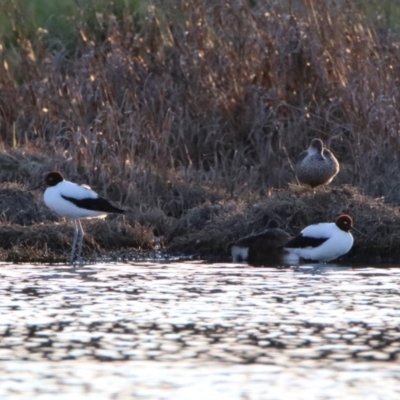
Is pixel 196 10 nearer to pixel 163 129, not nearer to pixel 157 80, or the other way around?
pixel 157 80

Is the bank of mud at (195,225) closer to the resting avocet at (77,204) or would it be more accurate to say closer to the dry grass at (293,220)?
the dry grass at (293,220)

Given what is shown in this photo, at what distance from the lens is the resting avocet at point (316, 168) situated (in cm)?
1237

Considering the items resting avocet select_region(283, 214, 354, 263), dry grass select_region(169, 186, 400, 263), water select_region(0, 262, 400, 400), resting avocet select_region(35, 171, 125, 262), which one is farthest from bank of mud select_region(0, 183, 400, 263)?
water select_region(0, 262, 400, 400)

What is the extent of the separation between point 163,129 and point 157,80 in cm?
133

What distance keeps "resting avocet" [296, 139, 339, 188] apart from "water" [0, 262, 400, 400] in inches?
82.9

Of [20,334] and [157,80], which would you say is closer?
[20,334]

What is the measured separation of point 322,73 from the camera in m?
14.6

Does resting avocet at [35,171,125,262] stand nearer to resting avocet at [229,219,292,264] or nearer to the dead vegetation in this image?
the dead vegetation

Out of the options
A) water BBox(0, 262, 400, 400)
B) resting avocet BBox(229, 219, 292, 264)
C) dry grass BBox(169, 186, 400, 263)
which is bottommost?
water BBox(0, 262, 400, 400)

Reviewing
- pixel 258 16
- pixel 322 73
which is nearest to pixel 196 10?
pixel 258 16

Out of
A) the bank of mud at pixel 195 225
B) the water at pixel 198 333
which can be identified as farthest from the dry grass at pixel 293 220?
the water at pixel 198 333

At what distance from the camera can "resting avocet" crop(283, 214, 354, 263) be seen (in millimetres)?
10938

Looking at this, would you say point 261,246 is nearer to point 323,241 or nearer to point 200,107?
point 323,241

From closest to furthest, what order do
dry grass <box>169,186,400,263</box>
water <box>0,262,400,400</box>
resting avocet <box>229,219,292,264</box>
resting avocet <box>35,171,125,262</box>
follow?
1. water <box>0,262,400,400</box>
2. resting avocet <box>229,219,292,264</box>
3. resting avocet <box>35,171,125,262</box>
4. dry grass <box>169,186,400,263</box>
